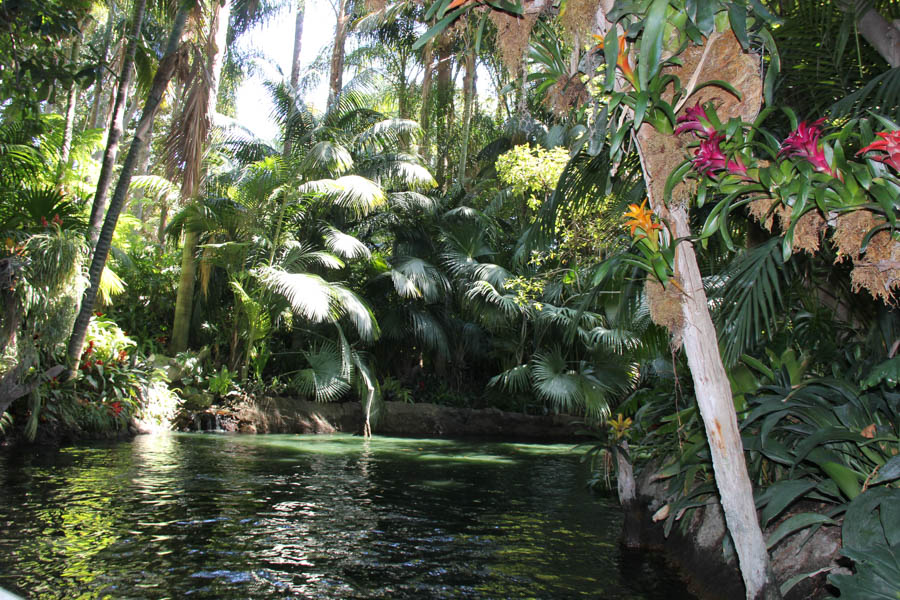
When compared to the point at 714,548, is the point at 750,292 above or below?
above

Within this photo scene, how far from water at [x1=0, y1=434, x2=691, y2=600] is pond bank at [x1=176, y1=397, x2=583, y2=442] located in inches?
Result: 126

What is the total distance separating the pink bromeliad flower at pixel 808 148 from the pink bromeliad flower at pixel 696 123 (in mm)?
268

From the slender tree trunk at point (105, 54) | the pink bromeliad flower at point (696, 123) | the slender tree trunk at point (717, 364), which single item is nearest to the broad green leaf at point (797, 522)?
the slender tree trunk at point (717, 364)

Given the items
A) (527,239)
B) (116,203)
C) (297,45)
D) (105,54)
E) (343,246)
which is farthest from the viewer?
(297,45)

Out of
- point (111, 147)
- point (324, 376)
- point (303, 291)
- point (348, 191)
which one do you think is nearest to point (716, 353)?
point (111, 147)

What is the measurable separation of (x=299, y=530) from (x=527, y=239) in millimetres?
3126

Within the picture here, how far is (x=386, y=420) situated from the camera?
1445 centimetres

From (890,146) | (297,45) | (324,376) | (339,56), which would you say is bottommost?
(324,376)

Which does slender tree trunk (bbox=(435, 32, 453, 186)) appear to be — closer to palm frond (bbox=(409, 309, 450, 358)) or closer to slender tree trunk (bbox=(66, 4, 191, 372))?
palm frond (bbox=(409, 309, 450, 358))

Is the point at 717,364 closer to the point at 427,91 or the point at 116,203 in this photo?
the point at 116,203

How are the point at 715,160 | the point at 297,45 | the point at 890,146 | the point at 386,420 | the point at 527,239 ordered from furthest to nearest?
1. the point at 297,45
2. the point at 386,420
3. the point at 527,239
4. the point at 715,160
5. the point at 890,146

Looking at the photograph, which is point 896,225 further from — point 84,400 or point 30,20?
point 84,400

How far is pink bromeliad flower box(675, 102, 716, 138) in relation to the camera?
2.43 meters

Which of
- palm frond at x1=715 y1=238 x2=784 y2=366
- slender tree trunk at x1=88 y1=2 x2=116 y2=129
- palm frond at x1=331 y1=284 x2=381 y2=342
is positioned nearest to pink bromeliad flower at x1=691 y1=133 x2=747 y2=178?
palm frond at x1=715 y1=238 x2=784 y2=366
